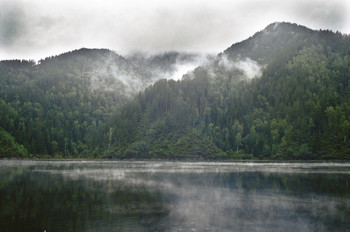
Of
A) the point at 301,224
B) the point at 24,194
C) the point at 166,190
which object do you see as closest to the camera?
the point at 301,224

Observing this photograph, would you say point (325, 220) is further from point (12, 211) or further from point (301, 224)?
point (12, 211)

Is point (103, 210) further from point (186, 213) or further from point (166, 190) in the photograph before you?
point (166, 190)

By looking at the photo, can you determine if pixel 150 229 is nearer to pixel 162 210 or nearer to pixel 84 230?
pixel 84 230

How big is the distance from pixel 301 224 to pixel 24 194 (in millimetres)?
43943

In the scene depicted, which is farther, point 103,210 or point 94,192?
point 94,192

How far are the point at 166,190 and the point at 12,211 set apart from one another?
2957cm

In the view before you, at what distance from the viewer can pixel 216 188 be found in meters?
70.0

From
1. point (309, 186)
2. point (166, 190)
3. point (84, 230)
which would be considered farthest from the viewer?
point (309, 186)

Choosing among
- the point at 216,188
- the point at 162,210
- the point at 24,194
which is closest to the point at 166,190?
the point at 216,188

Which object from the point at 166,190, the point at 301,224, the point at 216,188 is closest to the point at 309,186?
the point at 216,188

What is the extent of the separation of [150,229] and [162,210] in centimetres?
1079

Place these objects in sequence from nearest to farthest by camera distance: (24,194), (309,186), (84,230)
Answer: (84,230), (24,194), (309,186)

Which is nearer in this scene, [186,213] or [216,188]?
[186,213]

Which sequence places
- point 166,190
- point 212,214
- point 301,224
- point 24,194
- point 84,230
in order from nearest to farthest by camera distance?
point 84,230
point 301,224
point 212,214
point 24,194
point 166,190
